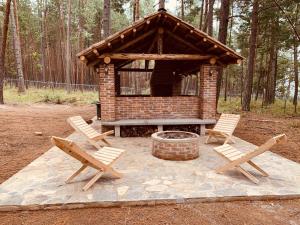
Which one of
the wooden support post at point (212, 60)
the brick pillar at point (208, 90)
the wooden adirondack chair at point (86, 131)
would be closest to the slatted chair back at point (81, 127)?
the wooden adirondack chair at point (86, 131)

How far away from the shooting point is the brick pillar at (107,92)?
8.17 metres

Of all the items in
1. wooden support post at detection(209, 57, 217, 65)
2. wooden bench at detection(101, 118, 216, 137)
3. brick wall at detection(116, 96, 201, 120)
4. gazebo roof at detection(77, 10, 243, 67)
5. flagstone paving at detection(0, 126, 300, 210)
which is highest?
gazebo roof at detection(77, 10, 243, 67)

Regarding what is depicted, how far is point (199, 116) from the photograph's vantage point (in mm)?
8953

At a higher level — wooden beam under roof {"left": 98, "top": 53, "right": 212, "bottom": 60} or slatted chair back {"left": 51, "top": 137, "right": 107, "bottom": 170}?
wooden beam under roof {"left": 98, "top": 53, "right": 212, "bottom": 60}

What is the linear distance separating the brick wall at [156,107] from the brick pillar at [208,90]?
315 mm

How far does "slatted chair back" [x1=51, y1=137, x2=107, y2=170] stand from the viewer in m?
3.71

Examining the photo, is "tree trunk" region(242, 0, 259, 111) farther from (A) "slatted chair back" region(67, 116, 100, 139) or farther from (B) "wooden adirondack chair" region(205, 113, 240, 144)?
(A) "slatted chair back" region(67, 116, 100, 139)

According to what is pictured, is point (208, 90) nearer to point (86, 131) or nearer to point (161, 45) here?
point (161, 45)

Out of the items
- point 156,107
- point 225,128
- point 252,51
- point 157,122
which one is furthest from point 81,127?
point 252,51

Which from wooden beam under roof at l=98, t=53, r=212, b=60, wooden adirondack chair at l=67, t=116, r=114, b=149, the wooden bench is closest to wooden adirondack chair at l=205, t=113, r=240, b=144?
the wooden bench

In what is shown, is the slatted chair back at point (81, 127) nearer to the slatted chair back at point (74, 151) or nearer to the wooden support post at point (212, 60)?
the slatted chair back at point (74, 151)

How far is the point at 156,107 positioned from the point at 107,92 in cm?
180

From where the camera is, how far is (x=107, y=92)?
8242mm

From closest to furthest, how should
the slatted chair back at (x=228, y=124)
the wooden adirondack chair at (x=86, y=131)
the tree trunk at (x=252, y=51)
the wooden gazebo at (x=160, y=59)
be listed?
the wooden adirondack chair at (x=86, y=131) → the slatted chair back at (x=228, y=124) → the wooden gazebo at (x=160, y=59) → the tree trunk at (x=252, y=51)
